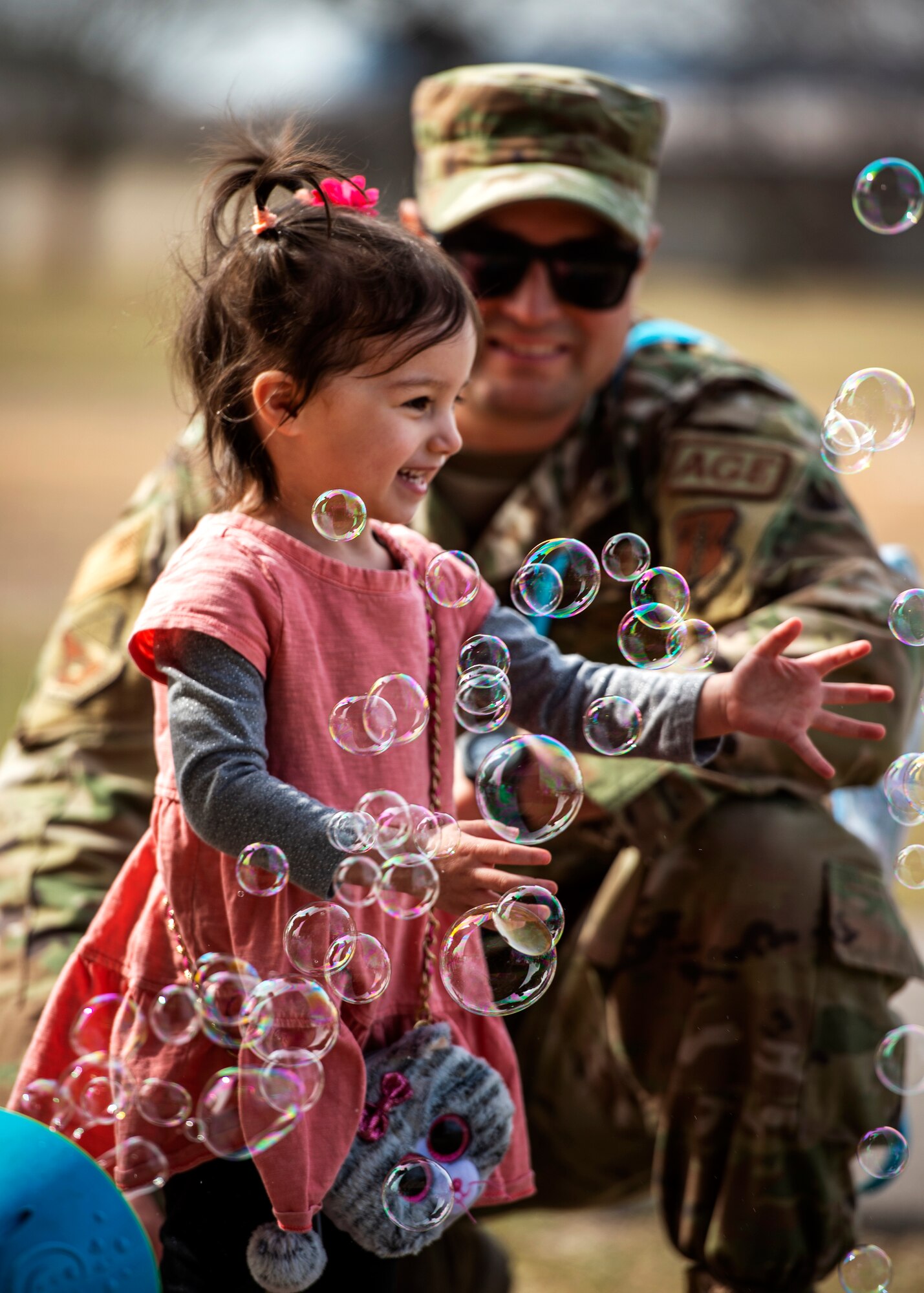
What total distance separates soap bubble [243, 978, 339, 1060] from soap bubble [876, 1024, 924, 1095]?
782 mm

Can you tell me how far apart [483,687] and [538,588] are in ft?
0.57

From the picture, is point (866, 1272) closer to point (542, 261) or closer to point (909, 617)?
point (909, 617)

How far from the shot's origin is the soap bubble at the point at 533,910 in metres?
1.31

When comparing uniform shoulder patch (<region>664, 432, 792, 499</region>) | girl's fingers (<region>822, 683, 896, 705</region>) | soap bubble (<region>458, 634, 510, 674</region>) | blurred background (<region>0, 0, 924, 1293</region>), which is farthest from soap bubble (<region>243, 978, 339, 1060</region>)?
blurred background (<region>0, 0, 924, 1293</region>)

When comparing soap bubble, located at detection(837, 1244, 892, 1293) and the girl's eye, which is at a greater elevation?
the girl's eye

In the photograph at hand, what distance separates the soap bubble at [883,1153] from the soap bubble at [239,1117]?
72cm

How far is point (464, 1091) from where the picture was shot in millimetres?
1394

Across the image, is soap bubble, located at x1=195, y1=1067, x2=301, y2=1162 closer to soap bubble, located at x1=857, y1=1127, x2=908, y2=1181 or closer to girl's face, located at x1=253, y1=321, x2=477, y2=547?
girl's face, located at x1=253, y1=321, x2=477, y2=547

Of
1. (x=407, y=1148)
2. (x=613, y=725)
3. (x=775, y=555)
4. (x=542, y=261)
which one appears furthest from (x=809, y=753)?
(x=542, y=261)

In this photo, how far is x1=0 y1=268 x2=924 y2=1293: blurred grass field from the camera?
7.60 ft

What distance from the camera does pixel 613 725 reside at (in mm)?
1445

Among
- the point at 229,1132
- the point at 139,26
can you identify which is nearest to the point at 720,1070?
the point at 229,1132

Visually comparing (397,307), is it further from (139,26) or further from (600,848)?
(139,26)

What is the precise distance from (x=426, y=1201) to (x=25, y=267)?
22.0 metres
